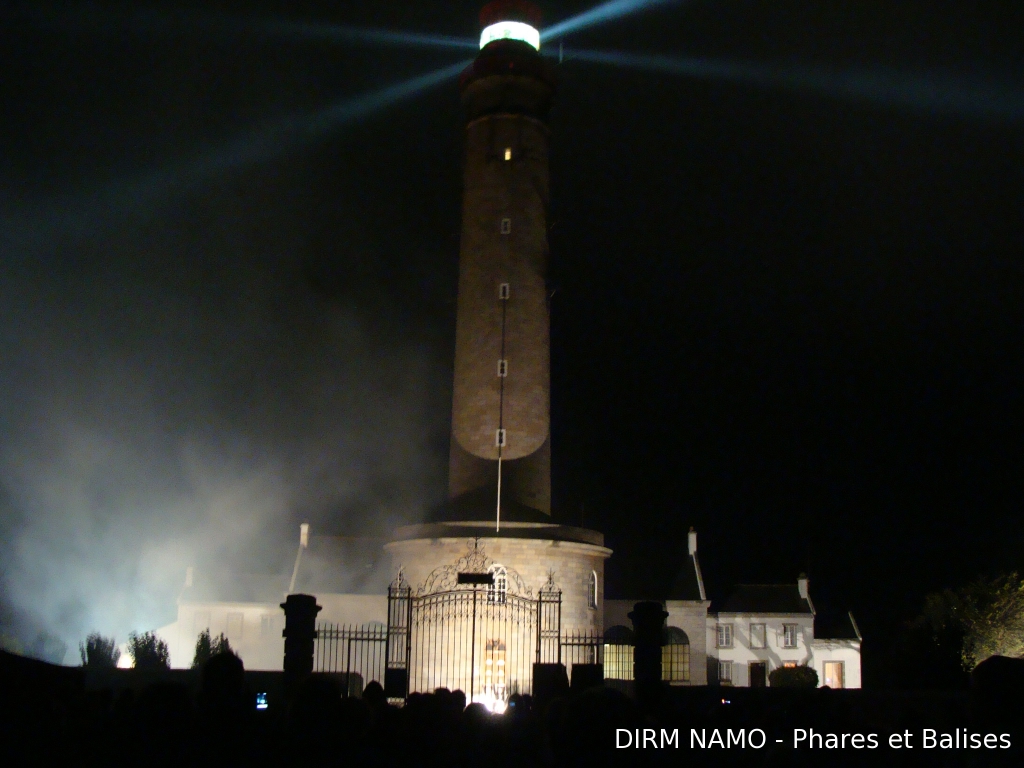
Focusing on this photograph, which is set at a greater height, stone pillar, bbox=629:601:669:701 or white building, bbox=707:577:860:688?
white building, bbox=707:577:860:688

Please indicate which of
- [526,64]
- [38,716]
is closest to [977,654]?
[526,64]

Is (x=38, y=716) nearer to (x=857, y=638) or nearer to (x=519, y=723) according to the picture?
(x=519, y=723)

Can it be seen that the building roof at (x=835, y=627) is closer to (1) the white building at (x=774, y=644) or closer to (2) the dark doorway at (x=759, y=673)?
(1) the white building at (x=774, y=644)

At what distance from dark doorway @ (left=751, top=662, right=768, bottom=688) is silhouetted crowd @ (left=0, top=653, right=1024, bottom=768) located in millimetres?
39007

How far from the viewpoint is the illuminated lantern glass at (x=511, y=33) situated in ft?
114

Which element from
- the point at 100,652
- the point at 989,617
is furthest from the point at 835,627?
the point at 100,652

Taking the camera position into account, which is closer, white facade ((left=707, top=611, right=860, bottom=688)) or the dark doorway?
the dark doorway

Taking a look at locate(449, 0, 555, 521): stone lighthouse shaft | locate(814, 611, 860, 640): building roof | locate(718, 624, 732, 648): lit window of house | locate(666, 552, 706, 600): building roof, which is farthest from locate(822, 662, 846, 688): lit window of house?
locate(449, 0, 555, 521): stone lighthouse shaft

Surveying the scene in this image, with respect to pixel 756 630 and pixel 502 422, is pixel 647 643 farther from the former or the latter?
pixel 756 630

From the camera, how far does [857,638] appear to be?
46438 mm

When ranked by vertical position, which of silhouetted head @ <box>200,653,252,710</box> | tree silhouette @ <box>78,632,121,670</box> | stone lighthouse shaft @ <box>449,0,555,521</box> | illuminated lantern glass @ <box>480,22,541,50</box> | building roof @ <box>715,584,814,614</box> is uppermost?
illuminated lantern glass @ <box>480,22,541,50</box>

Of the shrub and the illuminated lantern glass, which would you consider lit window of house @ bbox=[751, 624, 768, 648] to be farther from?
the illuminated lantern glass

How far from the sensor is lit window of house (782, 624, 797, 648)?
149ft

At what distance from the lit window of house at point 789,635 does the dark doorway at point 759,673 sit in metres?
1.40
